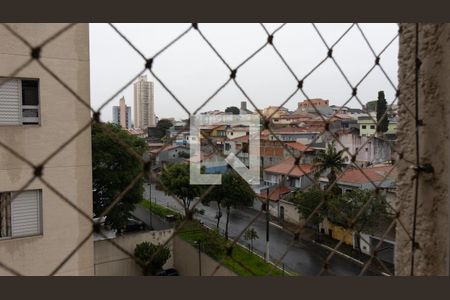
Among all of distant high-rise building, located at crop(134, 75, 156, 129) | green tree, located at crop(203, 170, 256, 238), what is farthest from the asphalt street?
distant high-rise building, located at crop(134, 75, 156, 129)

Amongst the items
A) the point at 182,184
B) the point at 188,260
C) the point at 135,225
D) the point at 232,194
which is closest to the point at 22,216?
the point at 188,260

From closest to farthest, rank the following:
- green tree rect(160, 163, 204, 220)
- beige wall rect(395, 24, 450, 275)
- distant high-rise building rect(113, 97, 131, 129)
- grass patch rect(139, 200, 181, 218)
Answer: beige wall rect(395, 24, 450, 275), distant high-rise building rect(113, 97, 131, 129), green tree rect(160, 163, 204, 220), grass patch rect(139, 200, 181, 218)

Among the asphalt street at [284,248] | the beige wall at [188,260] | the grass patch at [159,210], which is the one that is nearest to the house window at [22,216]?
the asphalt street at [284,248]

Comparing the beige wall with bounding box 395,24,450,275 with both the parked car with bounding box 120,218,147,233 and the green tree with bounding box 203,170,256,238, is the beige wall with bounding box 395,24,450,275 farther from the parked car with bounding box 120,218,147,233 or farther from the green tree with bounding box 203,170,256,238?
the parked car with bounding box 120,218,147,233

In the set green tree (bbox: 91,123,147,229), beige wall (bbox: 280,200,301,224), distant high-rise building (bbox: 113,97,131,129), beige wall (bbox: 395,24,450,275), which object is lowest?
beige wall (bbox: 280,200,301,224)

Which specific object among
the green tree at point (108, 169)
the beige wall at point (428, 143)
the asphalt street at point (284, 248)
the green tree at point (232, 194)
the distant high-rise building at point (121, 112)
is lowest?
the asphalt street at point (284, 248)

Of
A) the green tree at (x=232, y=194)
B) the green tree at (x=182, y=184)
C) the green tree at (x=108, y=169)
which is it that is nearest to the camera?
the green tree at (x=108, y=169)

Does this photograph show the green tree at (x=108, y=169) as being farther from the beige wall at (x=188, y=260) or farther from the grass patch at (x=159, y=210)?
the grass patch at (x=159, y=210)
